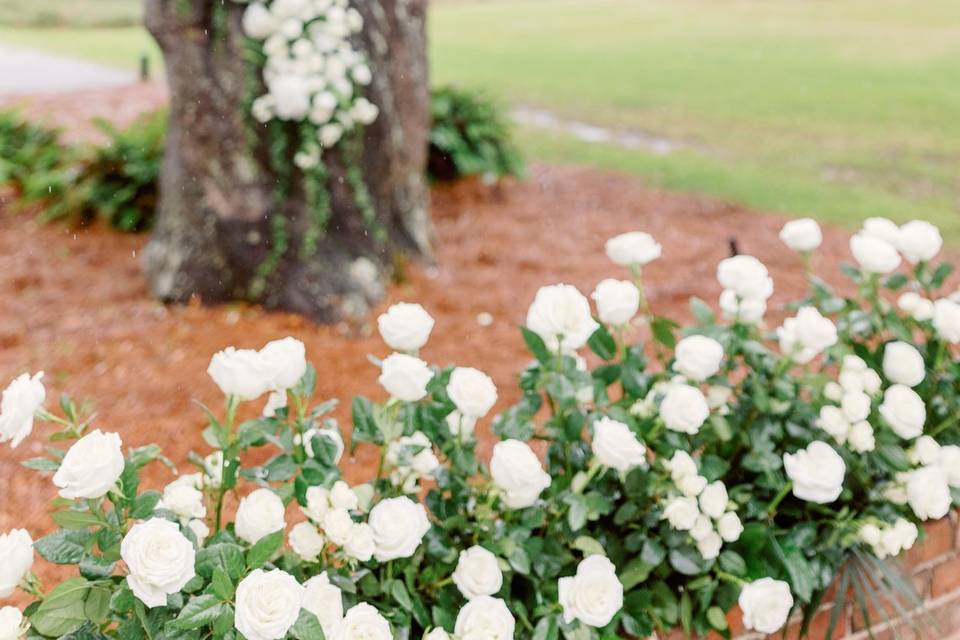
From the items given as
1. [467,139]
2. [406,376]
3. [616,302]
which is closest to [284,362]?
[406,376]

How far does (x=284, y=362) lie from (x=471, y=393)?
33cm

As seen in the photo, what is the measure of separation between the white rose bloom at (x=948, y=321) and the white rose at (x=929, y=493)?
33cm

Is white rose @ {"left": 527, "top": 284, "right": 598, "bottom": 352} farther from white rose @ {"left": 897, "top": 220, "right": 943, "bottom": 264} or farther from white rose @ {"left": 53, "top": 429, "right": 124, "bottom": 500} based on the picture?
white rose @ {"left": 897, "top": 220, "right": 943, "bottom": 264}

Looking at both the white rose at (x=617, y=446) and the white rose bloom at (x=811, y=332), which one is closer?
the white rose at (x=617, y=446)

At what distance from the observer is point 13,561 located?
1418 millimetres

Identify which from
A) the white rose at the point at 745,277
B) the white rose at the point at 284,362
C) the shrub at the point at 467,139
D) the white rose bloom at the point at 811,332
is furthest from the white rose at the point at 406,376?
the shrub at the point at 467,139

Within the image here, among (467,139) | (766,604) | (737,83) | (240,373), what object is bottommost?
(737,83)

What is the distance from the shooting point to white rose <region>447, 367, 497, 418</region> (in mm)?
1706

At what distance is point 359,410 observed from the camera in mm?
1816

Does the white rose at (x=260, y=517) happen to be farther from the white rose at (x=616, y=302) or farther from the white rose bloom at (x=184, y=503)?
the white rose at (x=616, y=302)

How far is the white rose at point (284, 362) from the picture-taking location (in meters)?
1.60

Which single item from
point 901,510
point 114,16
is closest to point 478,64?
point 114,16

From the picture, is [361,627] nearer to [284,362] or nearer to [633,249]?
[284,362]

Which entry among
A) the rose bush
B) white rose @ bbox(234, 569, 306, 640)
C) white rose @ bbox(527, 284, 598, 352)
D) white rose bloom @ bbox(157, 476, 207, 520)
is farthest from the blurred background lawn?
white rose @ bbox(234, 569, 306, 640)
